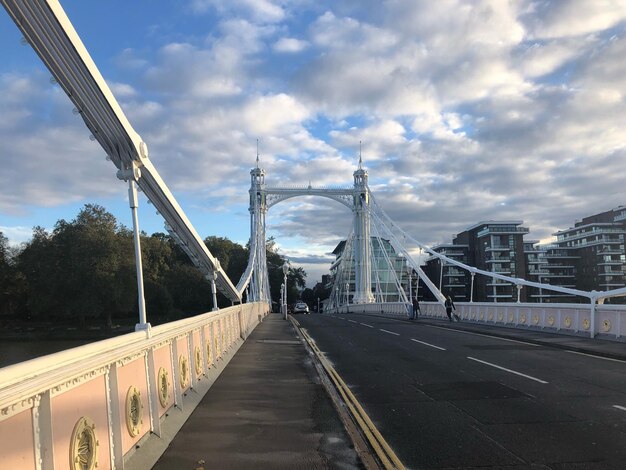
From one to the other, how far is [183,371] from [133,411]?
8.70 feet

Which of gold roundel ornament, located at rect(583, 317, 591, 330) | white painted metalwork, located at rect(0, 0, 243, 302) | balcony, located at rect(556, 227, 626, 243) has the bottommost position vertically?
gold roundel ornament, located at rect(583, 317, 591, 330)

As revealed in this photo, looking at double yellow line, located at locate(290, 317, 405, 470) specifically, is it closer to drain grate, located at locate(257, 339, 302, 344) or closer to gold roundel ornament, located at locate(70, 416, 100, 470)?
gold roundel ornament, located at locate(70, 416, 100, 470)

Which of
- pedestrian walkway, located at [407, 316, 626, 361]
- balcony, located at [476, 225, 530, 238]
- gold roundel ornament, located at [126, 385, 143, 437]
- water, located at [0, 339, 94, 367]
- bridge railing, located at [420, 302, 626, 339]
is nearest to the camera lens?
gold roundel ornament, located at [126, 385, 143, 437]

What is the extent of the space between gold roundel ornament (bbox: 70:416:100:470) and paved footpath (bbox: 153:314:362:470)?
1.42 meters

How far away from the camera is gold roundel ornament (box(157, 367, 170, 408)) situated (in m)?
6.28

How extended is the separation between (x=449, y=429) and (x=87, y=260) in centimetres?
4703

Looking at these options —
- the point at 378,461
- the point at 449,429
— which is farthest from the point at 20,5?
the point at 449,429

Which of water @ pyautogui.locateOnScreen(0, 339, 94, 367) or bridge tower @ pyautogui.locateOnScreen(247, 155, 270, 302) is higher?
bridge tower @ pyautogui.locateOnScreen(247, 155, 270, 302)

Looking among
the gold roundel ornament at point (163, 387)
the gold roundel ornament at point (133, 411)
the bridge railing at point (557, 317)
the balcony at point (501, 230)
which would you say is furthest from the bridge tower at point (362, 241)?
the gold roundel ornament at point (133, 411)

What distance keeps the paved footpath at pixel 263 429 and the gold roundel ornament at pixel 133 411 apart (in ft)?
1.57

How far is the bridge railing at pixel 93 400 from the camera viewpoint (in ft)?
10.1

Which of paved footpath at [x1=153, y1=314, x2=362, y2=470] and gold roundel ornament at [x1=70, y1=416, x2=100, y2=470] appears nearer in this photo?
gold roundel ornament at [x1=70, y1=416, x2=100, y2=470]

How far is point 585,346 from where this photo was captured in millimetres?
15289

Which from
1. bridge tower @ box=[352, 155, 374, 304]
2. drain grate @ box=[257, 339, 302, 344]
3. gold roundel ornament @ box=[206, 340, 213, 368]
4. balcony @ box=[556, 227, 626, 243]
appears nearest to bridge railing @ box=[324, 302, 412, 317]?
bridge tower @ box=[352, 155, 374, 304]
